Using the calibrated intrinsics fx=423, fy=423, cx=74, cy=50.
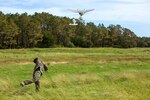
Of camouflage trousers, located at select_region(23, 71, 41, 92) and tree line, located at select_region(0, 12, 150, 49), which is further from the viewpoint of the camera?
tree line, located at select_region(0, 12, 150, 49)

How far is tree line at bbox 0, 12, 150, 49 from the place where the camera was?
102m

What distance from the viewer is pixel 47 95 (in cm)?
1584

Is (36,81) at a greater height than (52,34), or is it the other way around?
(52,34)

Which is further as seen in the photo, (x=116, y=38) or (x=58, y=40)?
(x=116, y=38)

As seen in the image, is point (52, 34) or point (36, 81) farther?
point (52, 34)

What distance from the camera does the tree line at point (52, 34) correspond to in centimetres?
10150

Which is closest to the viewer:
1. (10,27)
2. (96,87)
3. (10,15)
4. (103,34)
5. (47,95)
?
(47,95)

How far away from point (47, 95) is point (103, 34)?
388 feet

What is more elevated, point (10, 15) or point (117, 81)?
point (10, 15)

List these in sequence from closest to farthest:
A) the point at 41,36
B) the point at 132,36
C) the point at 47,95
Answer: the point at 47,95, the point at 41,36, the point at 132,36

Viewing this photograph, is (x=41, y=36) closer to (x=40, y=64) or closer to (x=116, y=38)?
(x=116, y=38)

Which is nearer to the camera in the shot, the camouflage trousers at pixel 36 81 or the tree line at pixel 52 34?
the camouflage trousers at pixel 36 81

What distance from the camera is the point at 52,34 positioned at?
11750 centimetres

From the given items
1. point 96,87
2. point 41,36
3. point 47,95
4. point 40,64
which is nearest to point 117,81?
point 96,87
